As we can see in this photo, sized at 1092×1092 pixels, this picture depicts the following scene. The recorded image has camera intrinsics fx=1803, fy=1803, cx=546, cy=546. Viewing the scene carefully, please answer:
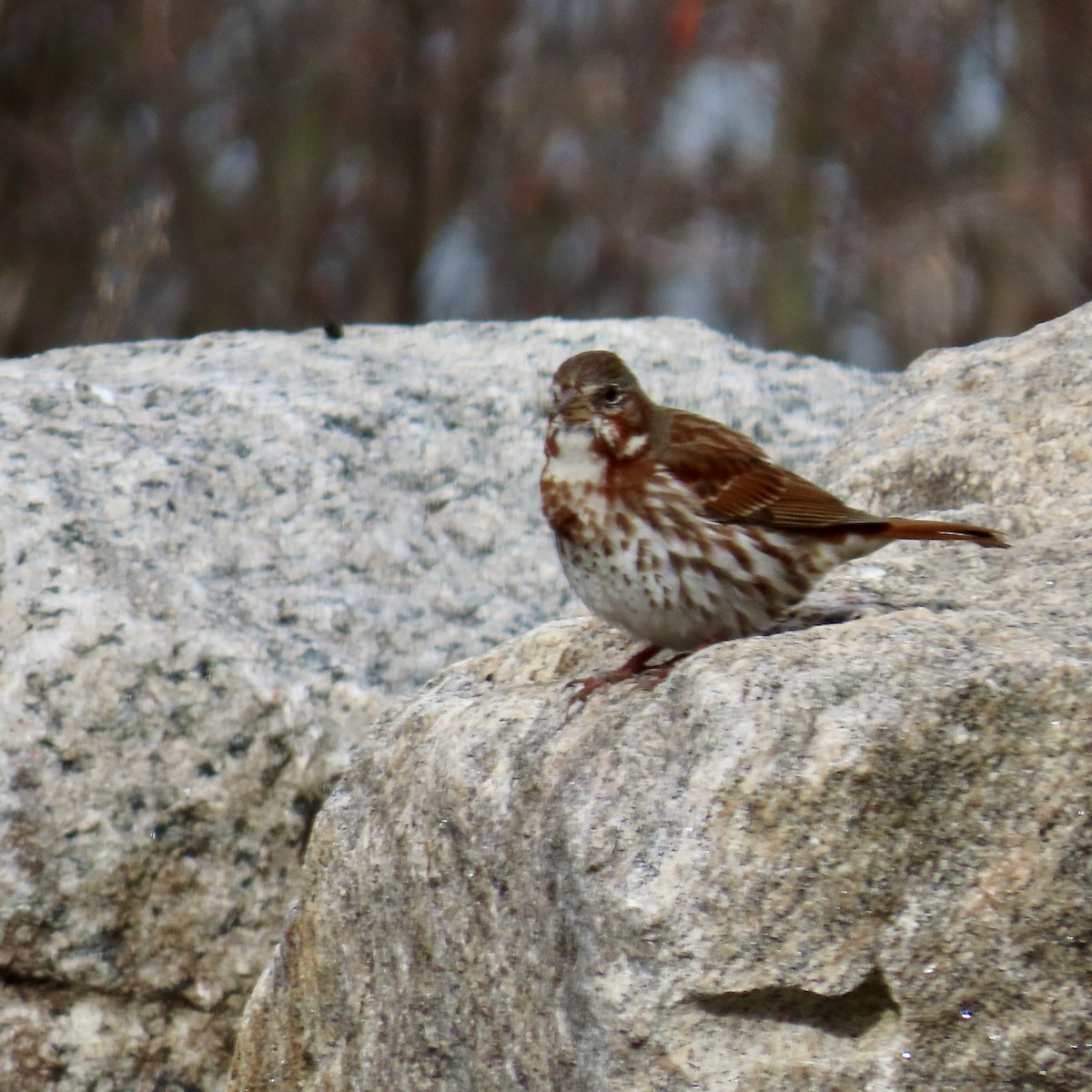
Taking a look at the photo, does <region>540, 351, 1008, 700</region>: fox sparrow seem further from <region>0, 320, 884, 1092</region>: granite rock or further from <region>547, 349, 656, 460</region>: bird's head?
<region>0, 320, 884, 1092</region>: granite rock

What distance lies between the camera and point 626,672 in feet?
11.7

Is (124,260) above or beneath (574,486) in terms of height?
above

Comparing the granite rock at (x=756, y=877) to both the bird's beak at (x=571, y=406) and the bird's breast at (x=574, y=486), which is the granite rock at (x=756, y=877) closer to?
the bird's breast at (x=574, y=486)

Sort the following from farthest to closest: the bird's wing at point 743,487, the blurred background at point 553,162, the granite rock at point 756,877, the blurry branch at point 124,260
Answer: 1. the blurred background at point 553,162
2. the blurry branch at point 124,260
3. the bird's wing at point 743,487
4. the granite rock at point 756,877

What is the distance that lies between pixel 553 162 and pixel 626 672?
30.7ft

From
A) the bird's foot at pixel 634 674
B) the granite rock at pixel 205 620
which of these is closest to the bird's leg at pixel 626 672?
the bird's foot at pixel 634 674

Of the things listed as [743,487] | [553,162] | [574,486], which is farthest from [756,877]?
[553,162]

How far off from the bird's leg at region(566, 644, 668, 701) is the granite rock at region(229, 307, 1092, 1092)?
0.16ft

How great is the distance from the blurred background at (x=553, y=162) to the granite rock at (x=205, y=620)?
6.06 m

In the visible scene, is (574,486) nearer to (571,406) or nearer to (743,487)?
(571,406)

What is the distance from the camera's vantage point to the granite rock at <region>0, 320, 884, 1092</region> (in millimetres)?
4102

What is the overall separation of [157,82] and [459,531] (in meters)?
7.31

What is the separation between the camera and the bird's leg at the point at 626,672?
3.43 meters

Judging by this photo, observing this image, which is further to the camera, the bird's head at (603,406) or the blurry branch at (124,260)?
the blurry branch at (124,260)
